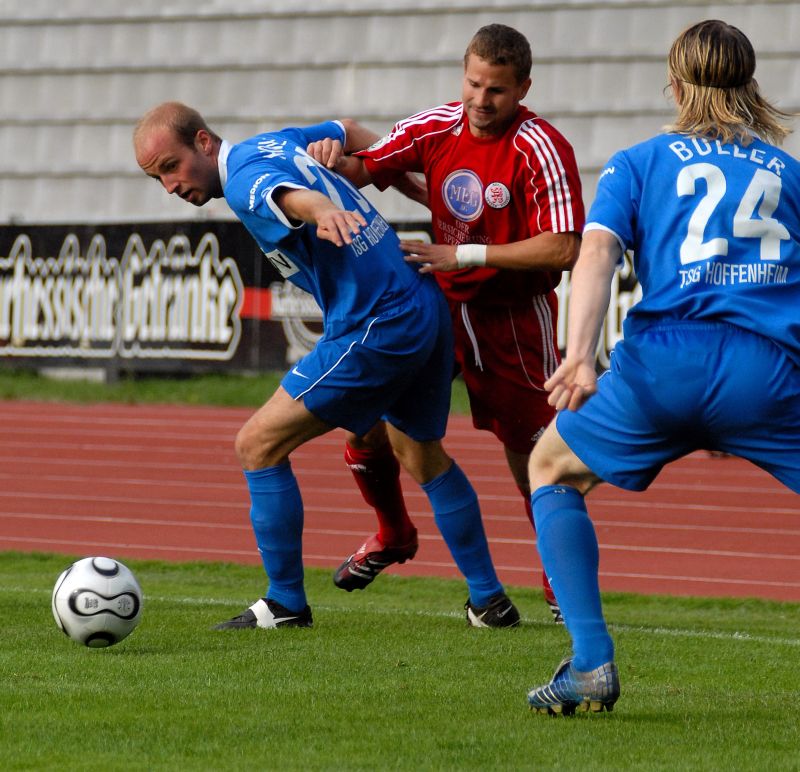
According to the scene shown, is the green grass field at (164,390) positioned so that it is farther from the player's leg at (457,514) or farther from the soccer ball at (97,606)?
the soccer ball at (97,606)

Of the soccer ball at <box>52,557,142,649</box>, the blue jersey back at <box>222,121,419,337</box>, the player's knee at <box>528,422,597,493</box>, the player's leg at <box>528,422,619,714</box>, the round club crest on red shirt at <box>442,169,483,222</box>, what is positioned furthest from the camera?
the round club crest on red shirt at <box>442,169,483,222</box>

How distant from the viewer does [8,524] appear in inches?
408

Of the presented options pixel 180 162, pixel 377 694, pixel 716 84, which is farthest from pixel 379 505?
pixel 716 84

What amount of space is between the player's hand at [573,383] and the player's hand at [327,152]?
2335 millimetres

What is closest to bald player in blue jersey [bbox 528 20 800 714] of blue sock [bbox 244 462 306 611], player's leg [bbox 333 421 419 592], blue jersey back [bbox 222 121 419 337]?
blue jersey back [bbox 222 121 419 337]

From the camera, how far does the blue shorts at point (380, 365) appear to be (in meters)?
5.42

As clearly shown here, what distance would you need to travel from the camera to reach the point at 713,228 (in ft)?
12.3

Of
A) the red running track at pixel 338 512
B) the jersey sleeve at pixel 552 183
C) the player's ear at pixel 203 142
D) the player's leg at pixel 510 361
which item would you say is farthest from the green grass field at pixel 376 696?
the red running track at pixel 338 512

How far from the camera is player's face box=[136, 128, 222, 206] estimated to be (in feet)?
17.9

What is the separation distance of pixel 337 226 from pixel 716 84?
1378 mm

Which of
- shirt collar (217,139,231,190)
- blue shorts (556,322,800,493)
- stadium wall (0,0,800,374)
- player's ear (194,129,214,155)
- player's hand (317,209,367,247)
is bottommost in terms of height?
blue shorts (556,322,800,493)

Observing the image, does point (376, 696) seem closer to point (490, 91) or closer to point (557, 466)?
point (557, 466)

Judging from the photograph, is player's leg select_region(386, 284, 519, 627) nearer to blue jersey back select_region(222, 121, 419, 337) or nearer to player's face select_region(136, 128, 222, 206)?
blue jersey back select_region(222, 121, 419, 337)

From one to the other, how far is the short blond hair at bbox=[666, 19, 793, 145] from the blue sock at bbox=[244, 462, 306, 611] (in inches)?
91.0
